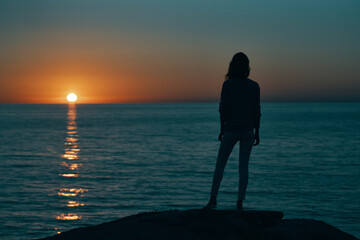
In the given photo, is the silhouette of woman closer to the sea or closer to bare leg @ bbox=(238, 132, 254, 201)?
bare leg @ bbox=(238, 132, 254, 201)

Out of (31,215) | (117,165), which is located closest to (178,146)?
(117,165)

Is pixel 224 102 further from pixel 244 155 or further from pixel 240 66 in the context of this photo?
pixel 244 155

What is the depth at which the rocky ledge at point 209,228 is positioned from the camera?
234 inches

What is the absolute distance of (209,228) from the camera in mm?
6125

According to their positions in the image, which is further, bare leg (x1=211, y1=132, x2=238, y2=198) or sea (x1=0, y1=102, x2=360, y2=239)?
sea (x1=0, y1=102, x2=360, y2=239)

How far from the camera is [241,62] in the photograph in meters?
7.20

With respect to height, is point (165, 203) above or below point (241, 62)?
below

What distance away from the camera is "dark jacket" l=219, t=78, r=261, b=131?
7.21 meters

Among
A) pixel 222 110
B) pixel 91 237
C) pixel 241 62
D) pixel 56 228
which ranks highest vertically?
pixel 241 62

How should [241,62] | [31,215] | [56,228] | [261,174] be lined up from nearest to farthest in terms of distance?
[241,62] < [56,228] < [31,215] < [261,174]

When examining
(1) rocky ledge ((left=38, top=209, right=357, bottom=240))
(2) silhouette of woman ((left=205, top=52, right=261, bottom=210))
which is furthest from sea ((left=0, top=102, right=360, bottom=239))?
(2) silhouette of woman ((left=205, top=52, right=261, bottom=210))

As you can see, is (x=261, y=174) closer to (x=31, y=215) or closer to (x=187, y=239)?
(x=31, y=215)

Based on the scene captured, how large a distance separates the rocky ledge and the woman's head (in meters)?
2.45

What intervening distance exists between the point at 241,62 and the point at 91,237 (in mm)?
3880
